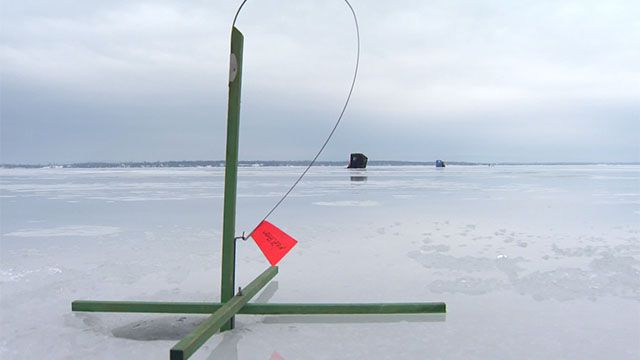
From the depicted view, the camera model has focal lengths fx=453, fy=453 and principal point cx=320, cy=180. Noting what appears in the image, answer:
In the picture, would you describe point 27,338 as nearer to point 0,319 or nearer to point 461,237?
point 0,319

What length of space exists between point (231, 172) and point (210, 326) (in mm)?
876

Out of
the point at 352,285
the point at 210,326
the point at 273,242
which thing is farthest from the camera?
the point at 352,285

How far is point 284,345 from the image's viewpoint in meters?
2.24

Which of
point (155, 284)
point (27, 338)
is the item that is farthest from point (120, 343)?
point (155, 284)

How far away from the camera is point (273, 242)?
2812mm

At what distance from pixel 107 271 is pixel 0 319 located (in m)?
1.07

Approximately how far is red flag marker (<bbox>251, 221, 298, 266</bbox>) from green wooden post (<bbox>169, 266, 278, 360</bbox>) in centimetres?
24

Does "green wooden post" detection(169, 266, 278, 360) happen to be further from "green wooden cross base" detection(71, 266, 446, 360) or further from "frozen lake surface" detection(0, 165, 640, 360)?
"frozen lake surface" detection(0, 165, 640, 360)

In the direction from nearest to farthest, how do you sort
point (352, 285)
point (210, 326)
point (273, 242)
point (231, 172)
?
point (210, 326)
point (231, 172)
point (273, 242)
point (352, 285)

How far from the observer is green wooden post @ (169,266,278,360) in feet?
5.90

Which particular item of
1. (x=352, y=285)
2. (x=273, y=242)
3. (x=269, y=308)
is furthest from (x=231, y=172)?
(x=352, y=285)

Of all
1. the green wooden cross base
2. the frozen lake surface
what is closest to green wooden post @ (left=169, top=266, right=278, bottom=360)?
the green wooden cross base

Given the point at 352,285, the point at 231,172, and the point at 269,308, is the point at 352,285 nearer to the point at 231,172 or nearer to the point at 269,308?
the point at 269,308

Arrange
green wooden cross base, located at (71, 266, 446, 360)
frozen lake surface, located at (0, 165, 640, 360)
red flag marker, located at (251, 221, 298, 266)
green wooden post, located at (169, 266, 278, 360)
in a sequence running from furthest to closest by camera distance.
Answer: red flag marker, located at (251, 221, 298, 266)
green wooden cross base, located at (71, 266, 446, 360)
frozen lake surface, located at (0, 165, 640, 360)
green wooden post, located at (169, 266, 278, 360)
